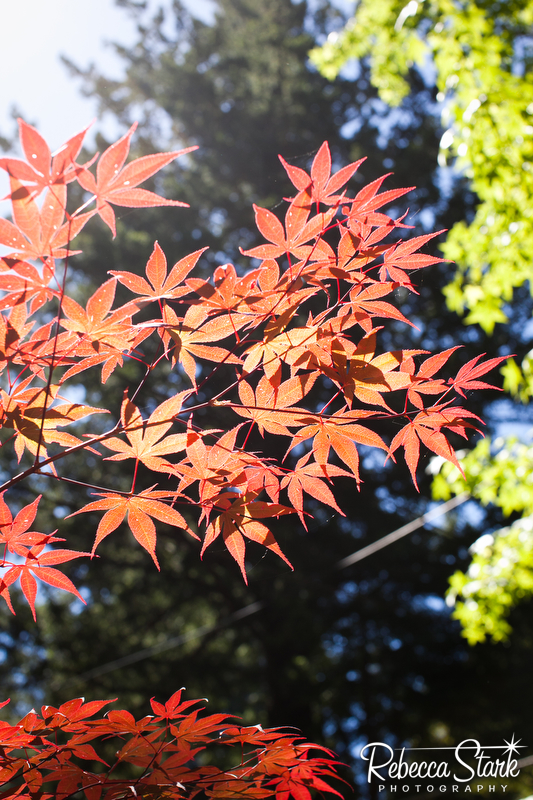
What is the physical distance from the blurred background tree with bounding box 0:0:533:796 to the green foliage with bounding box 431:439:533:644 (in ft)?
7.71

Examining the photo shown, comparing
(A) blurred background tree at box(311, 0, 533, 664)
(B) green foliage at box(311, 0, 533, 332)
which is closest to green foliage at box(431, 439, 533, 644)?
(A) blurred background tree at box(311, 0, 533, 664)

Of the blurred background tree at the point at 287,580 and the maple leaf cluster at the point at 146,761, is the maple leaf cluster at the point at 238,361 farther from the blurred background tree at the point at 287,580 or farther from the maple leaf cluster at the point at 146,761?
the blurred background tree at the point at 287,580

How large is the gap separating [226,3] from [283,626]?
30.1 ft

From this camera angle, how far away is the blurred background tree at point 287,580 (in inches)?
197

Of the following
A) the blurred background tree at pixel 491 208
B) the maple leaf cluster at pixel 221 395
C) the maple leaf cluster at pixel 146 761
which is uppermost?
the blurred background tree at pixel 491 208

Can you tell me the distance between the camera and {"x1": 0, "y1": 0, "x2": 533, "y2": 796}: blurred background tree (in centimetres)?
500

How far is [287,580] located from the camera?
5.18 metres

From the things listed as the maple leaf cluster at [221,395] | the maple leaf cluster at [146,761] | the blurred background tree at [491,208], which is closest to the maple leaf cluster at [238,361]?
the maple leaf cluster at [221,395]

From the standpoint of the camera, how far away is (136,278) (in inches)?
19.1

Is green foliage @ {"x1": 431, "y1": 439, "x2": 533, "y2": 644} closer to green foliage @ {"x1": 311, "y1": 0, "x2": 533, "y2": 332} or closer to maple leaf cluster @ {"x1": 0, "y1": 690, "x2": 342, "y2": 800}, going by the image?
green foliage @ {"x1": 311, "y1": 0, "x2": 533, "y2": 332}

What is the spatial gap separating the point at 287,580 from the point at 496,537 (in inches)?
136

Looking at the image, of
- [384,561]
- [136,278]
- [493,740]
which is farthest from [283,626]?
[136,278]

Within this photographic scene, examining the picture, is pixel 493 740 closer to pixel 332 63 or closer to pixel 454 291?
pixel 454 291

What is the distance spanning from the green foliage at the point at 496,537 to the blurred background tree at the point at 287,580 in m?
2.35
